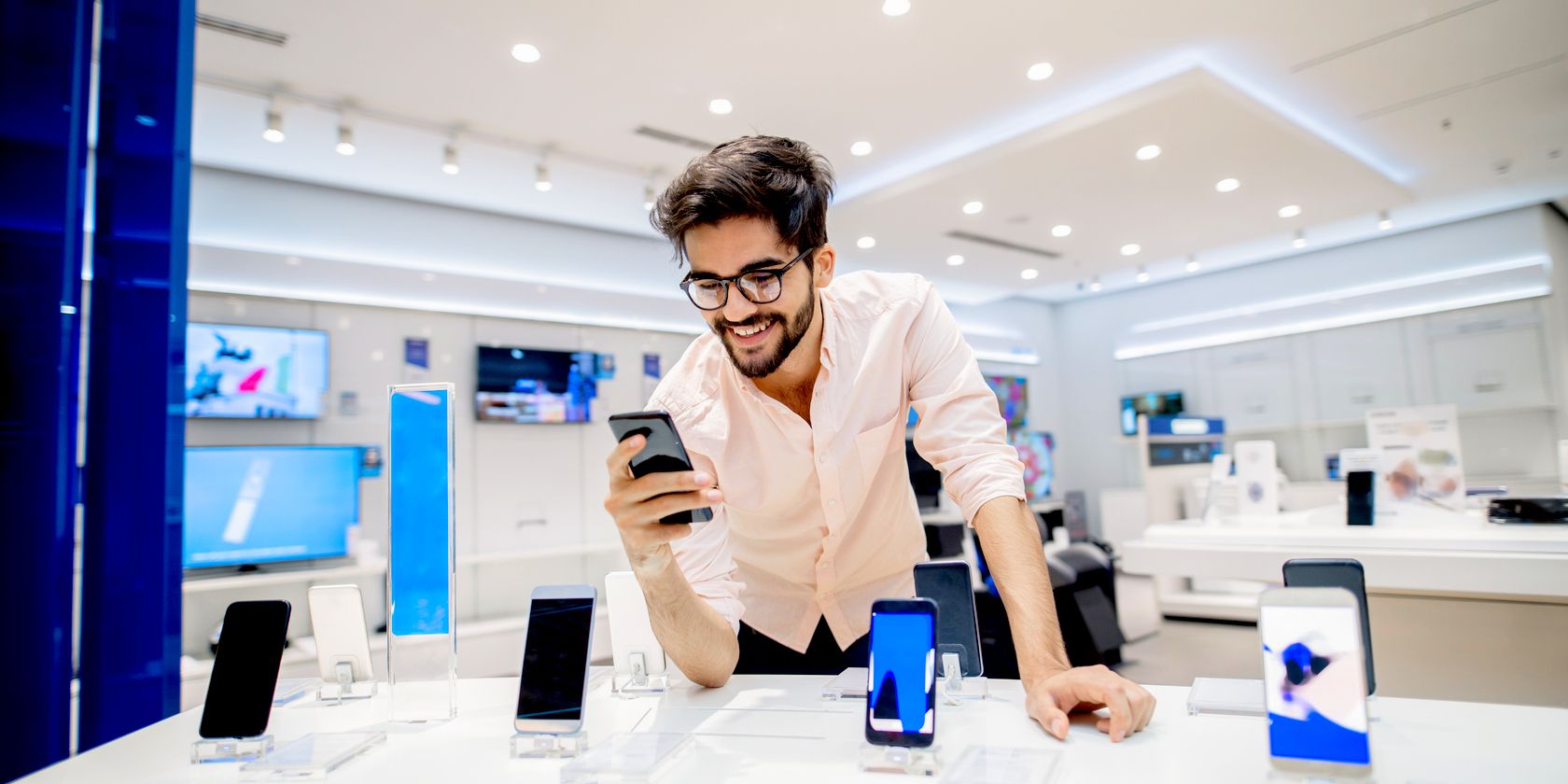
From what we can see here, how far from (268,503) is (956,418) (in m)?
4.67

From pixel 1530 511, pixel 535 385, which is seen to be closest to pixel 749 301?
pixel 1530 511

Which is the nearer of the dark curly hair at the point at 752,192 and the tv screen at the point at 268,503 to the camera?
the dark curly hair at the point at 752,192

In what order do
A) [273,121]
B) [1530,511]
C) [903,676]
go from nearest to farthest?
[903,676], [1530,511], [273,121]

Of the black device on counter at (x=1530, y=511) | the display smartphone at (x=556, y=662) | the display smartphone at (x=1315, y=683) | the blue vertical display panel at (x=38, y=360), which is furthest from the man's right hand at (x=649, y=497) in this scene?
the black device on counter at (x=1530, y=511)

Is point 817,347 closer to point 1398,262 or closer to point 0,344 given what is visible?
point 0,344

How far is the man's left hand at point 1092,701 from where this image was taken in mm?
879

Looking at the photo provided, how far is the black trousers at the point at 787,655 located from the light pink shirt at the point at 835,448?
1.1 inches

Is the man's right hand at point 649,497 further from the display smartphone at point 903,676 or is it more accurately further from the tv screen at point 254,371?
the tv screen at point 254,371

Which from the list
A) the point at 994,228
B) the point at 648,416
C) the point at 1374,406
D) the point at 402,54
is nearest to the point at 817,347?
the point at 648,416

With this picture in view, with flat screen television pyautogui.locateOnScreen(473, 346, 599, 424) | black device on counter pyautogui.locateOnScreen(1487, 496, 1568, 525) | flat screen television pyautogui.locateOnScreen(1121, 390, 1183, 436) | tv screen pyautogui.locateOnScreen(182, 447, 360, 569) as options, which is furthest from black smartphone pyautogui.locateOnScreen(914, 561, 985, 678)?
flat screen television pyautogui.locateOnScreen(1121, 390, 1183, 436)

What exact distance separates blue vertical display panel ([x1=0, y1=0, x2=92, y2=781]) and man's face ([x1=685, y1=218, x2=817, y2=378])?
994 mm

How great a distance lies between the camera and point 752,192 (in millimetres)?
1318

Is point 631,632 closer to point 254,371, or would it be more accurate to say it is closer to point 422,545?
point 422,545

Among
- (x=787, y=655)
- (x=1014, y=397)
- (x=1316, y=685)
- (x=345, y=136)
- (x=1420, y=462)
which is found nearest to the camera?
(x=1316, y=685)
